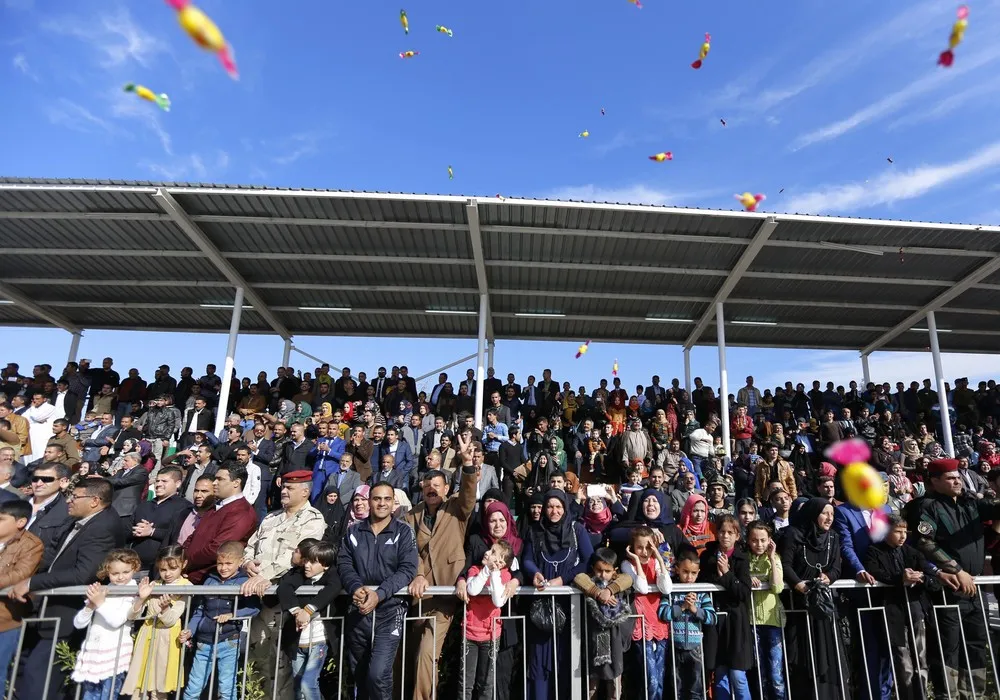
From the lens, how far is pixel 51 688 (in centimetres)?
424

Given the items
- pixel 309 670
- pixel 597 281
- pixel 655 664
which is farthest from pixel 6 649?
pixel 597 281

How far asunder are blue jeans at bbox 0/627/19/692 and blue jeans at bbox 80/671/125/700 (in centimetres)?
56

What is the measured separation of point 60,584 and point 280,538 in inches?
58.1

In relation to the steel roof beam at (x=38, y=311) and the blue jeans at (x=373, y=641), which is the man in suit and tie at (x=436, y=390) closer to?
the blue jeans at (x=373, y=641)

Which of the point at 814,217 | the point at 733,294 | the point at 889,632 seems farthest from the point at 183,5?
the point at 733,294

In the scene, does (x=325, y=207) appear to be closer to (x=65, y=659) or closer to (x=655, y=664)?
(x=65, y=659)

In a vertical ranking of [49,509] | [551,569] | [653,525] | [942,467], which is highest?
[942,467]

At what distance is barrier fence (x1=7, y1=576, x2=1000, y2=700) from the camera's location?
13.9 feet

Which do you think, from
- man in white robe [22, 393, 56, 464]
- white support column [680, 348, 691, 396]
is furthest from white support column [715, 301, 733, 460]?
man in white robe [22, 393, 56, 464]

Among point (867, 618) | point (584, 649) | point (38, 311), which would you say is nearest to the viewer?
point (584, 649)

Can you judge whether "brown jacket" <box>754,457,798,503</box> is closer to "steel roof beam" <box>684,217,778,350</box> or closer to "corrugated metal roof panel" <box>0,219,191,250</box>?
"steel roof beam" <box>684,217,778,350</box>

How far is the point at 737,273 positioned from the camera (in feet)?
40.1

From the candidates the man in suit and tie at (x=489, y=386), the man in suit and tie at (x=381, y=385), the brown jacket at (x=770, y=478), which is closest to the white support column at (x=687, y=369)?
the man in suit and tie at (x=489, y=386)

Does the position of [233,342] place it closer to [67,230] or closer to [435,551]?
[67,230]
